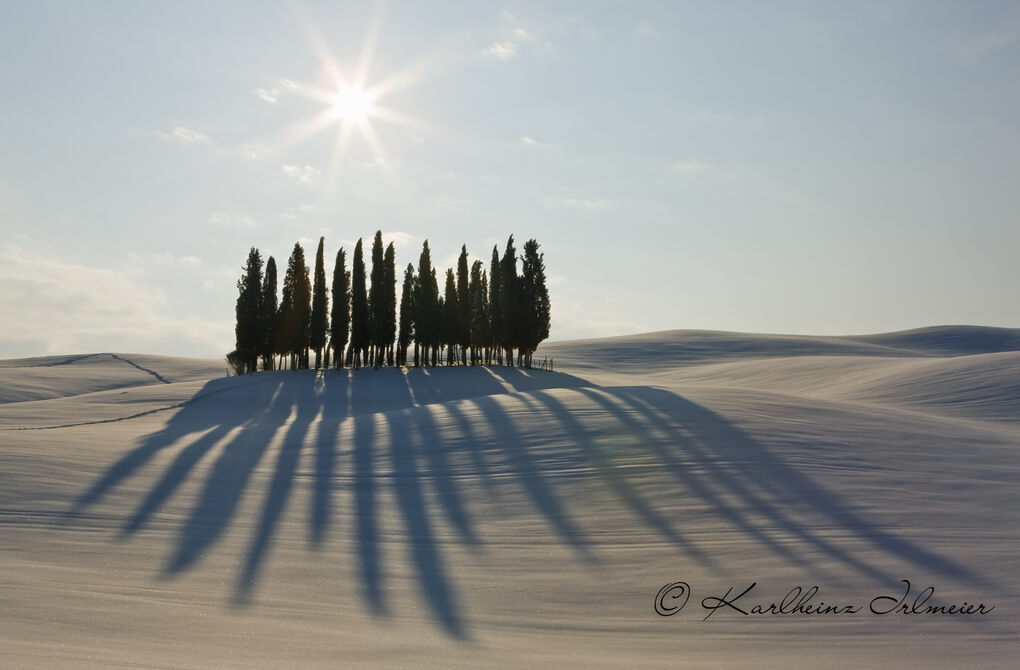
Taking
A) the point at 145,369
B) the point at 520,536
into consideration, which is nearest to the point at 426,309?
the point at 145,369

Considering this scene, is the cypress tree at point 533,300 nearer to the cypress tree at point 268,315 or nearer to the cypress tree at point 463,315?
the cypress tree at point 463,315

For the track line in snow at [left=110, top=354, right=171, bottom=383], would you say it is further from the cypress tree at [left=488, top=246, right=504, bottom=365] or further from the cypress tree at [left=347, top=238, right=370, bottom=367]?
the cypress tree at [left=488, top=246, right=504, bottom=365]

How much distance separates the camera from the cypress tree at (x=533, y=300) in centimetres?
5188

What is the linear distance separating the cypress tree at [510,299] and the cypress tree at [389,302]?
7082mm

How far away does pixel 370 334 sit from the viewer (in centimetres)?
5297

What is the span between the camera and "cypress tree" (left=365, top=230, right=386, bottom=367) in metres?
52.8

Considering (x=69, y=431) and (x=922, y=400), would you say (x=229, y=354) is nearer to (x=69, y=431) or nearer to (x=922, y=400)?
(x=69, y=431)

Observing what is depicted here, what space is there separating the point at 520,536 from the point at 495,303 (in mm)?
39906

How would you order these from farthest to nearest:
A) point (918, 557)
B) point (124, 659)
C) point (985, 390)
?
point (985, 390) → point (918, 557) → point (124, 659)

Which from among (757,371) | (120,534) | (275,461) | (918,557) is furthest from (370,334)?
(918,557)

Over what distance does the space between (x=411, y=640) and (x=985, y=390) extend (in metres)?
30.5

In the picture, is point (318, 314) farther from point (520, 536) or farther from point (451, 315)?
point (520, 536)

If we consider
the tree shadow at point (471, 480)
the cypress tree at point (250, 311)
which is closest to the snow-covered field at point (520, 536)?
the tree shadow at point (471, 480)

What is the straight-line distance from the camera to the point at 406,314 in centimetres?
5447
